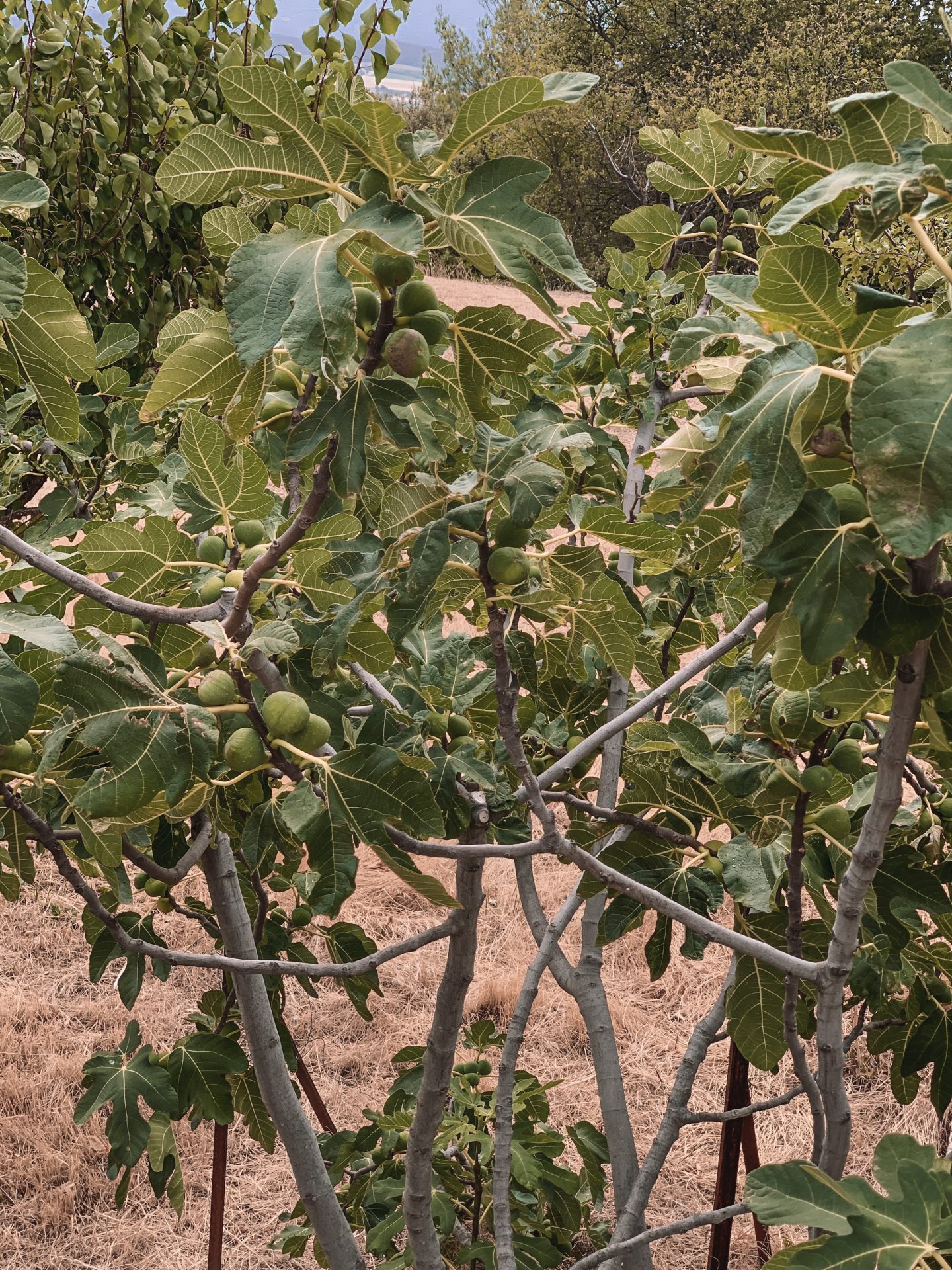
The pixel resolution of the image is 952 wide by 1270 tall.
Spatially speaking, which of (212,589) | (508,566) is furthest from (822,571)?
(212,589)

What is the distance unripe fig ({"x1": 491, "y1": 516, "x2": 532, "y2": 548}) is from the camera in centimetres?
93

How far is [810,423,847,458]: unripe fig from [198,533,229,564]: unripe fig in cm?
64

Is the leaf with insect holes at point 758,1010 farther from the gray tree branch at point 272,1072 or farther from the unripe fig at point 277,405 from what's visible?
the unripe fig at point 277,405

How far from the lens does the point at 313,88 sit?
317 centimetres

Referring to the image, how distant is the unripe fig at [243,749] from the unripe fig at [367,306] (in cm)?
37

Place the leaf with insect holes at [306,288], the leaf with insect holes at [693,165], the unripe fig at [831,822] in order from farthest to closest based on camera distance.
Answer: the leaf with insect holes at [693,165] → the unripe fig at [831,822] → the leaf with insect holes at [306,288]

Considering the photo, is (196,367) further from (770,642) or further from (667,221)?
(667,221)

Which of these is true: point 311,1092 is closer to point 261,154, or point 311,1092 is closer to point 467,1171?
point 467,1171

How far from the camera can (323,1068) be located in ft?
11.4

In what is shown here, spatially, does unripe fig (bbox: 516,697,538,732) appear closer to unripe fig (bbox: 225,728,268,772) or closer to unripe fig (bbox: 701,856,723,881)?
unripe fig (bbox: 701,856,723,881)

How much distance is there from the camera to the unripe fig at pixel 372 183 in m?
0.78

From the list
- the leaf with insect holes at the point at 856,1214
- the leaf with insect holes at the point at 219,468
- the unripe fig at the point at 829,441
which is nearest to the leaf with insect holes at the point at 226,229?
the leaf with insect holes at the point at 219,468

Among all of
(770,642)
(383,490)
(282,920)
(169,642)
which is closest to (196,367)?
(383,490)

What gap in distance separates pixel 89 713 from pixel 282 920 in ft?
3.88
